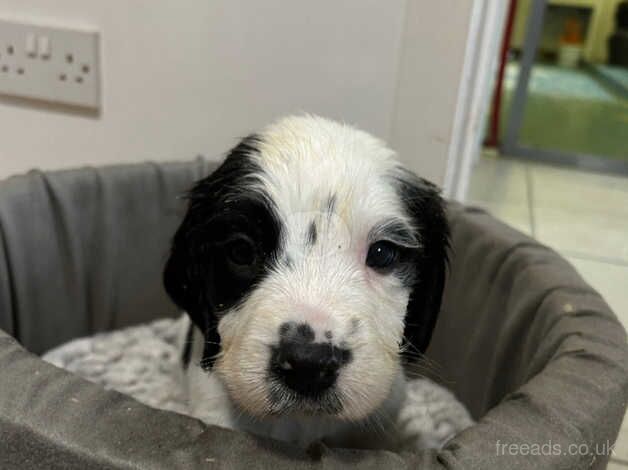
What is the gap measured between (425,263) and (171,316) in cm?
88

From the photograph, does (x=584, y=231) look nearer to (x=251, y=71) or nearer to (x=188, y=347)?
(x=251, y=71)

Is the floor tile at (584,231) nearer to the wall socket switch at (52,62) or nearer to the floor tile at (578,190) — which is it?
the floor tile at (578,190)

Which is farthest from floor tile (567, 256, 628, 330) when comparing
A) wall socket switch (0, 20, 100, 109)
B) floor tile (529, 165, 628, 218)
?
wall socket switch (0, 20, 100, 109)

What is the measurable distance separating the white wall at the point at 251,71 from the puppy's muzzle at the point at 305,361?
33.3 inches

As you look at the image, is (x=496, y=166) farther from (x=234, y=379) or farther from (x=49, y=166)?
(x=234, y=379)

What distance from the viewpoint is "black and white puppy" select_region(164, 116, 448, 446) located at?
869 mm

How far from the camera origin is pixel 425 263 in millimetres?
1125

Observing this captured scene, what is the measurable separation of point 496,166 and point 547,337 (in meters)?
2.37

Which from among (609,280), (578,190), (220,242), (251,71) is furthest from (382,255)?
(578,190)

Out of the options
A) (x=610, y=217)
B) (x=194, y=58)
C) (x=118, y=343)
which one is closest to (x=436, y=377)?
(x=118, y=343)

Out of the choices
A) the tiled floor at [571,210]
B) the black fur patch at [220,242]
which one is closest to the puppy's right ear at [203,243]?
the black fur patch at [220,242]

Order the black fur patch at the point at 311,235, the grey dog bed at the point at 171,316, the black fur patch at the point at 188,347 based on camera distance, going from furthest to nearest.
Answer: the black fur patch at the point at 188,347 → the black fur patch at the point at 311,235 → the grey dog bed at the point at 171,316

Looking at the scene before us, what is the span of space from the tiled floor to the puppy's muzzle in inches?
45.1

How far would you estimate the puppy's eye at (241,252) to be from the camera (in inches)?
39.1
